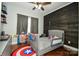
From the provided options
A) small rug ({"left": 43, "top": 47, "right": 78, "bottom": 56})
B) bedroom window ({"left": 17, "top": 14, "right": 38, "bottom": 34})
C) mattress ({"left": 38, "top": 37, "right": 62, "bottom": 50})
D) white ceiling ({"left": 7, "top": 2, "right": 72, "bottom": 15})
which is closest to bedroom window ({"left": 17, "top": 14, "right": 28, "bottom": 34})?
bedroom window ({"left": 17, "top": 14, "right": 38, "bottom": 34})

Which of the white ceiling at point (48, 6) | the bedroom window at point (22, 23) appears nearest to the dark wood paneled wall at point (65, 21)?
the white ceiling at point (48, 6)

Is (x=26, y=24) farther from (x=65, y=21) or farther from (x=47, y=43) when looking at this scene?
(x=65, y=21)

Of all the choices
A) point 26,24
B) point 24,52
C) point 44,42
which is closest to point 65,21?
point 44,42

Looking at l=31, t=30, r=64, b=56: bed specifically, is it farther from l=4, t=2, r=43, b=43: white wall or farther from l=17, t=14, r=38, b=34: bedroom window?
l=4, t=2, r=43, b=43: white wall

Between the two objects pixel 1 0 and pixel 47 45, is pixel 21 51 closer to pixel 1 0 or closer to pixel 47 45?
pixel 47 45

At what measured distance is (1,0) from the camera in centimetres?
99

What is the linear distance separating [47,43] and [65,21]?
46cm

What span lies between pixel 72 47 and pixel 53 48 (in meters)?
0.29

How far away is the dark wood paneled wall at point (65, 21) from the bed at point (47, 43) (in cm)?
8

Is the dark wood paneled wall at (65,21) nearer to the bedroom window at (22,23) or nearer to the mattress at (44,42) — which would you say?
the mattress at (44,42)

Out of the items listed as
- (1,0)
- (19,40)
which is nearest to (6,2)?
(1,0)

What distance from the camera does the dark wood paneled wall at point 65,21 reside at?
1171mm

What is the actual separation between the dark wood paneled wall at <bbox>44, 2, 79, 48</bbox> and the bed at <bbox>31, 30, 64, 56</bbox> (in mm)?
75

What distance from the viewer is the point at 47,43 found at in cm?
119
